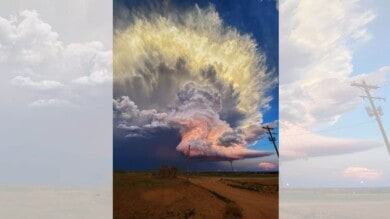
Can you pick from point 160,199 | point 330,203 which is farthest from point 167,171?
point 330,203

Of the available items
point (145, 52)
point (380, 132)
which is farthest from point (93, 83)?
point (380, 132)

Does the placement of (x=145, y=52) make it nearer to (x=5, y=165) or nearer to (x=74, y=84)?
(x=74, y=84)

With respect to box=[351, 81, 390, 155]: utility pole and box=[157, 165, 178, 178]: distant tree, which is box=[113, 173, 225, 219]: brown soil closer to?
box=[157, 165, 178, 178]: distant tree

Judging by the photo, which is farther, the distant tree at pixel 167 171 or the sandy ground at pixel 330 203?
the sandy ground at pixel 330 203

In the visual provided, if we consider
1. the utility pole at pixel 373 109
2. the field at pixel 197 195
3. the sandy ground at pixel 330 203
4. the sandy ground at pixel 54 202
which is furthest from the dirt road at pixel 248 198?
the utility pole at pixel 373 109

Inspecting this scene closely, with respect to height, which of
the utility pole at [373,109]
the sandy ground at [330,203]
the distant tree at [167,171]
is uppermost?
the utility pole at [373,109]

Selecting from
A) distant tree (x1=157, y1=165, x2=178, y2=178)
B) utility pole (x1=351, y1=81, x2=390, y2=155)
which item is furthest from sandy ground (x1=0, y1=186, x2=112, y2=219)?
utility pole (x1=351, y1=81, x2=390, y2=155)

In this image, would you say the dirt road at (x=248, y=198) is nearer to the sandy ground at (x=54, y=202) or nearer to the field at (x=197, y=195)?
the field at (x=197, y=195)
